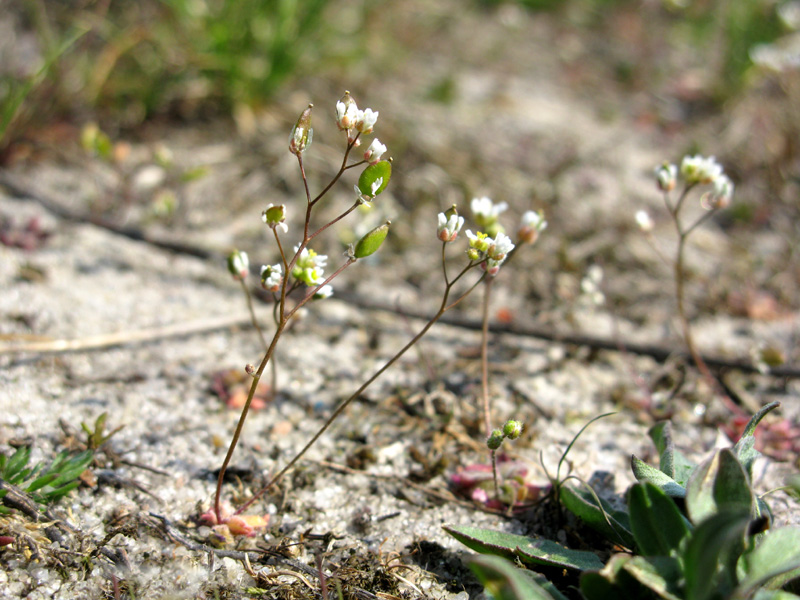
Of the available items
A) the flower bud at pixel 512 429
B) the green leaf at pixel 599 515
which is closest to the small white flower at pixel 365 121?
the flower bud at pixel 512 429

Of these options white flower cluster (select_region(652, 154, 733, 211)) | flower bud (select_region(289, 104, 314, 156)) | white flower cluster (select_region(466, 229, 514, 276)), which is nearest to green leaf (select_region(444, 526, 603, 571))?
white flower cluster (select_region(466, 229, 514, 276))

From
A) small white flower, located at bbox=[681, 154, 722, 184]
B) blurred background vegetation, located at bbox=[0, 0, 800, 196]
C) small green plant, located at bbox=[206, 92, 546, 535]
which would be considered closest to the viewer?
small green plant, located at bbox=[206, 92, 546, 535]

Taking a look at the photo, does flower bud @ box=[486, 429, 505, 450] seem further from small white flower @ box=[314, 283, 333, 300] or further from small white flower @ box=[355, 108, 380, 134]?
small white flower @ box=[355, 108, 380, 134]

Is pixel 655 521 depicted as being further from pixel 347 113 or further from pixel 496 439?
pixel 347 113

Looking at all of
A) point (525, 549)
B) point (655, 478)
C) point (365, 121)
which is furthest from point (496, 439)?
point (365, 121)

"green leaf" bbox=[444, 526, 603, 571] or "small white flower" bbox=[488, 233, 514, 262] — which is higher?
"small white flower" bbox=[488, 233, 514, 262]

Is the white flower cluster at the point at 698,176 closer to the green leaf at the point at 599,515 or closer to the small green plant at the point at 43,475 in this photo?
the green leaf at the point at 599,515
